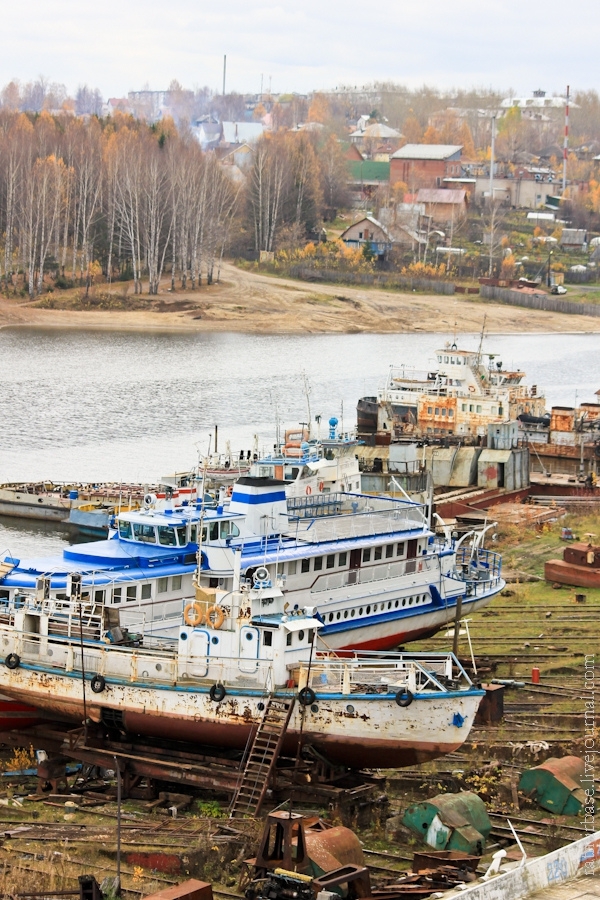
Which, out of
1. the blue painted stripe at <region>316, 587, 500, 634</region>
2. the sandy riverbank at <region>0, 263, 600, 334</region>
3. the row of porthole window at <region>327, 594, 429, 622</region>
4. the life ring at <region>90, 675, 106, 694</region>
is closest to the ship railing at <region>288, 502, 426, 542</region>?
the row of porthole window at <region>327, 594, 429, 622</region>

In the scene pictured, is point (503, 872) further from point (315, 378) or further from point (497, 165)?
point (497, 165)

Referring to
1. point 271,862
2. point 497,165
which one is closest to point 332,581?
point 271,862

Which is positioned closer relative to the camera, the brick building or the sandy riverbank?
the sandy riverbank

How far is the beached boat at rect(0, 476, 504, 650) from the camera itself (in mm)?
29375

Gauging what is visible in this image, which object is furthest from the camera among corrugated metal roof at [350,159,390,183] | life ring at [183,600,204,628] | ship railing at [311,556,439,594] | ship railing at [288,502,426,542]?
corrugated metal roof at [350,159,390,183]

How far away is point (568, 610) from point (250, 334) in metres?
75.0

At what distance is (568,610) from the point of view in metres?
35.8

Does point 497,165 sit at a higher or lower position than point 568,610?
higher

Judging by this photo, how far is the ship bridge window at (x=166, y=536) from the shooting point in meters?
30.6

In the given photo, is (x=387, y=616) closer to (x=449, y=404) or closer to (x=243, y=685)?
(x=243, y=685)

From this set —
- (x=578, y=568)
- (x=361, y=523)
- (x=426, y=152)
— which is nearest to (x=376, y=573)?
(x=361, y=523)

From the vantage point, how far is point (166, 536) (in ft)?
101

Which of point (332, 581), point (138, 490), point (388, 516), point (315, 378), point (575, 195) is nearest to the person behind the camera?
point (332, 581)

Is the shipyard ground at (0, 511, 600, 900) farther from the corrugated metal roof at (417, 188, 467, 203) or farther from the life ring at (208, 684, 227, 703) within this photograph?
the corrugated metal roof at (417, 188, 467, 203)
